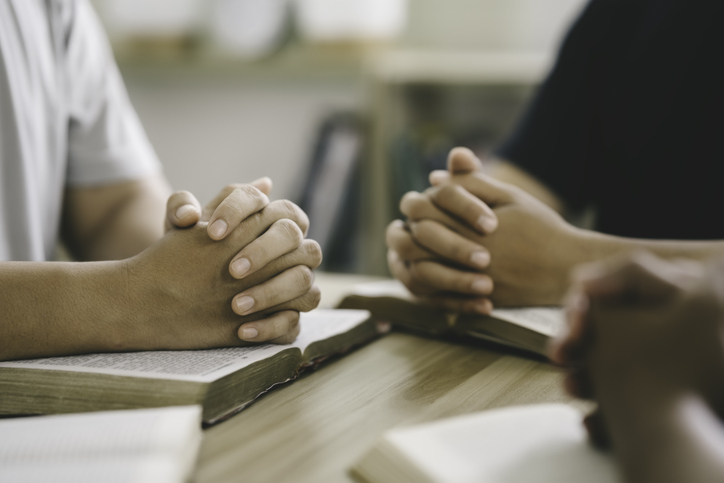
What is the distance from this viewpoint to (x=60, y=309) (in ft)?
1.75

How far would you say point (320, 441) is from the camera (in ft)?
1.34

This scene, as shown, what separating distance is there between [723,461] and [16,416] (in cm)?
48

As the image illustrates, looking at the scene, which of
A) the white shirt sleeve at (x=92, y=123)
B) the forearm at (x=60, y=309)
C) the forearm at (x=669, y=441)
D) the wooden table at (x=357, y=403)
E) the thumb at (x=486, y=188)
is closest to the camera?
the forearm at (x=669, y=441)

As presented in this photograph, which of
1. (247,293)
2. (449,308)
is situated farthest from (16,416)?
(449,308)

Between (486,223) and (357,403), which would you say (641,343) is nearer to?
(357,403)

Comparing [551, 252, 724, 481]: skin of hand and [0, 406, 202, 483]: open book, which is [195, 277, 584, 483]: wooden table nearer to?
[0, 406, 202, 483]: open book

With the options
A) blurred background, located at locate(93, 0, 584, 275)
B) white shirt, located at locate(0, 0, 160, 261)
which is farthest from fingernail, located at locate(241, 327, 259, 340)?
blurred background, located at locate(93, 0, 584, 275)

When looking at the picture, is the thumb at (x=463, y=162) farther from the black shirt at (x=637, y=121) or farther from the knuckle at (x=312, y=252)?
the black shirt at (x=637, y=121)

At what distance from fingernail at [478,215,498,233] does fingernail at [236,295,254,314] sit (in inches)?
11.7

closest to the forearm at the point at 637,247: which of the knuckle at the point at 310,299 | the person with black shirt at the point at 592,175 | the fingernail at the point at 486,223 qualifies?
the person with black shirt at the point at 592,175

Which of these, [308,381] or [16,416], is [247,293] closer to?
[308,381]

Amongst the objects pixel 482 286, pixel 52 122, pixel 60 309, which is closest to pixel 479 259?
pixel 482 286

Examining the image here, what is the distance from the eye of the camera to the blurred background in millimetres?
1773

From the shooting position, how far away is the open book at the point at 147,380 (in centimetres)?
43
